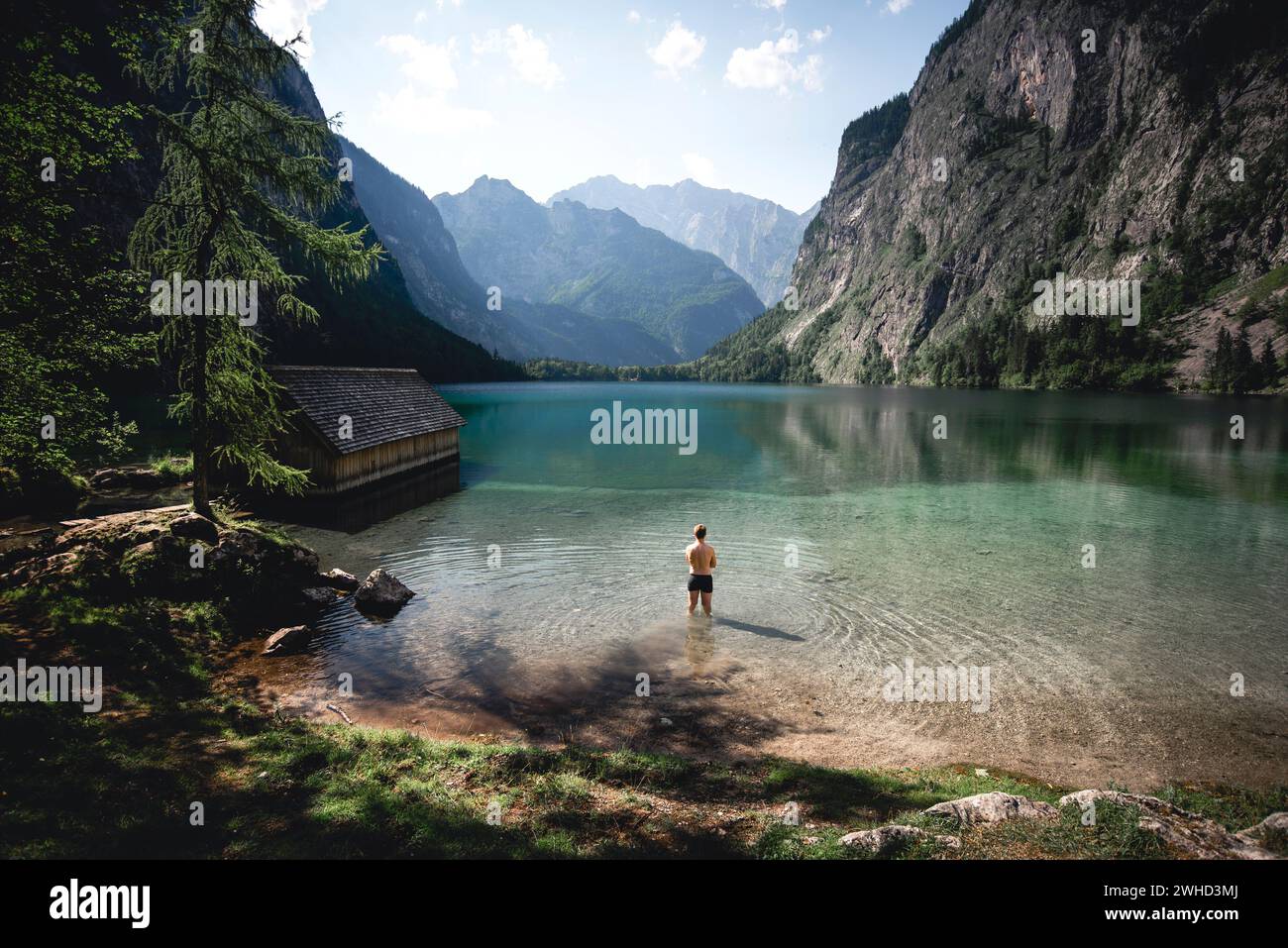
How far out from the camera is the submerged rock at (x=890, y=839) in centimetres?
587

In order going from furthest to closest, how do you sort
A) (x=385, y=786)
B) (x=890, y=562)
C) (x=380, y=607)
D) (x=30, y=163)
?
(x=890, y=562), (x=380, y=607), (x=30, y=163), (x=385, y=786)

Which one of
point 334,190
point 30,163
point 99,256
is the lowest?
point 99,256

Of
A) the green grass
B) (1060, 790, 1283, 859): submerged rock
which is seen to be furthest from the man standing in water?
the green grass

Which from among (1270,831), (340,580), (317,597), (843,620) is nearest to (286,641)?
(317,597)

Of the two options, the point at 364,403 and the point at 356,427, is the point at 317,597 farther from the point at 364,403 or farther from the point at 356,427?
the point at 364,403

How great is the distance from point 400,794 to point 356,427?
26.2 meters

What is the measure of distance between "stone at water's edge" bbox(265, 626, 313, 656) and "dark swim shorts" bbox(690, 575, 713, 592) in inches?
372

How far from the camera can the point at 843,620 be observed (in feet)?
51.3

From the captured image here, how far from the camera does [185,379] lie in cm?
1617

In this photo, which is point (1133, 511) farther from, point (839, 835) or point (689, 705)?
point (839, 835)

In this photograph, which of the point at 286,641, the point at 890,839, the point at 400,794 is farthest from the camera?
the point at 286,641

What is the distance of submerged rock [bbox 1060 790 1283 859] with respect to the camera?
5.63 meters
